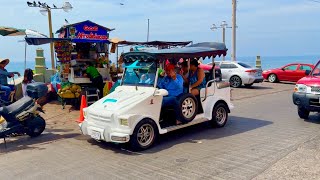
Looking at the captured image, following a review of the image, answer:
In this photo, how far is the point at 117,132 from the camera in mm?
6492

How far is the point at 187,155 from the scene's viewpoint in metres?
6.29

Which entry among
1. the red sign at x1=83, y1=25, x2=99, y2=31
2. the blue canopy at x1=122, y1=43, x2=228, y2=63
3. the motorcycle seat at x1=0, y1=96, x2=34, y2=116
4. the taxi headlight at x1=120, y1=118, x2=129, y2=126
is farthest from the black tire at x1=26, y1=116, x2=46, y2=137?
the red sign at x1=83, y1=25, x2=99, y2=31

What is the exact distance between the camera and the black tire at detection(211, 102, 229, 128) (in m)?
8.37

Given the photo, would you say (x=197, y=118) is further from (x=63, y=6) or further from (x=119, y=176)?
(x=63, y=6)

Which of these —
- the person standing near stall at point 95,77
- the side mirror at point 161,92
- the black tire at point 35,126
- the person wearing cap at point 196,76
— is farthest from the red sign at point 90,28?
the side mirror at point 161,92

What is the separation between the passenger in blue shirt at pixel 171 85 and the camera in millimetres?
7473

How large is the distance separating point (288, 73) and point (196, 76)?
1483cm

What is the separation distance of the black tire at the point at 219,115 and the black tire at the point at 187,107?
2.64 feet

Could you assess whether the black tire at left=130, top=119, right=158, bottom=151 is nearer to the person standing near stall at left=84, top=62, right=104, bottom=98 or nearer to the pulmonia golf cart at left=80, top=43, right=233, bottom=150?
the pulmonia golf cart at left=80, top=43, right=233, bottom=150

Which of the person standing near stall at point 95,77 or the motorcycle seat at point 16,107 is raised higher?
the person standing near stall at point 95,77

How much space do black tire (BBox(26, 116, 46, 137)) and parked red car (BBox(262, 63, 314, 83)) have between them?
17009mm

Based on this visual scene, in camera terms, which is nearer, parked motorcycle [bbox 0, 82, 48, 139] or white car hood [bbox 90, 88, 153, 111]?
white car hood [bbox 90, 88, 153, 111]

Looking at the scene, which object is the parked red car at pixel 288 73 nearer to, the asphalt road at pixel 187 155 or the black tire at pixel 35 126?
the asphalt road at pixel 187 155

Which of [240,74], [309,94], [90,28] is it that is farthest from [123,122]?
[240,74]
